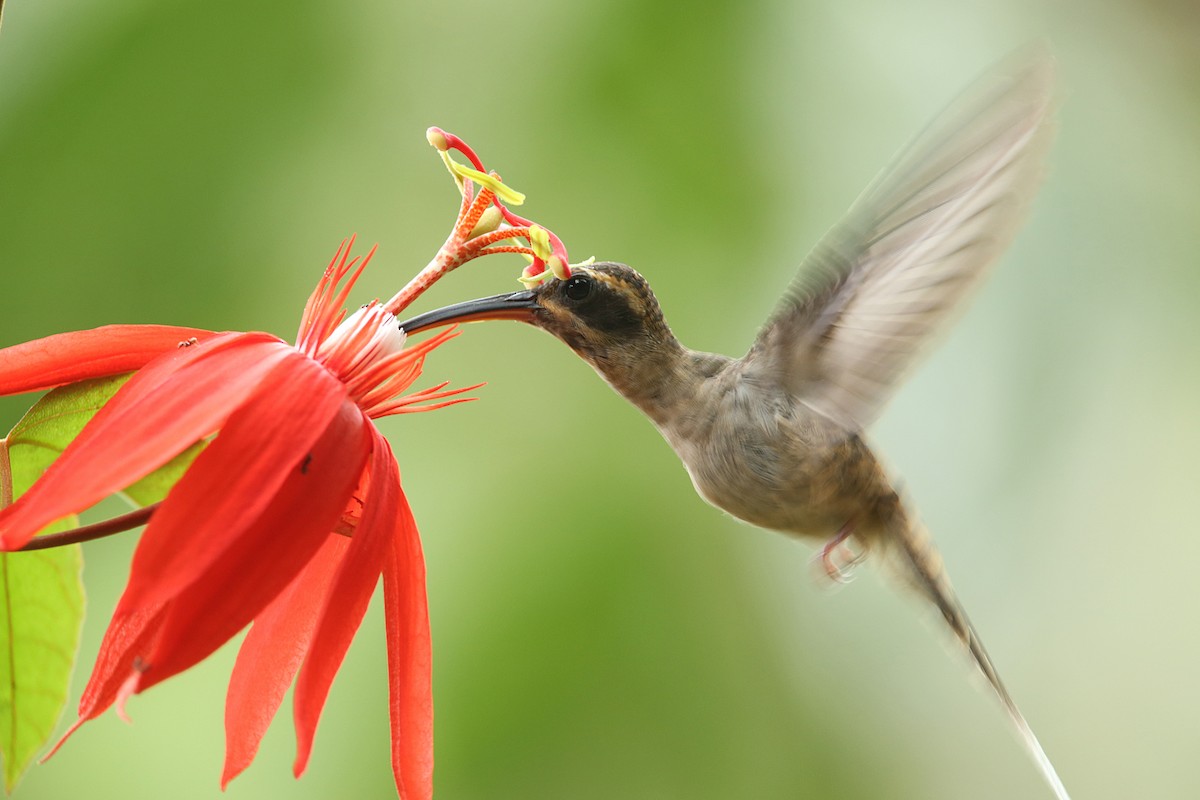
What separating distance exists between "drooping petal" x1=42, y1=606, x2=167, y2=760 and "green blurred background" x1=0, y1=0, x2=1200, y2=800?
1.32 meters

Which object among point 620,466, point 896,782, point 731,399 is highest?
point 731,399

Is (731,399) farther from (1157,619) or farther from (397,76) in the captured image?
(1157,619)

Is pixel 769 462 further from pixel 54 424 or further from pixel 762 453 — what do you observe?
pixel 54 424

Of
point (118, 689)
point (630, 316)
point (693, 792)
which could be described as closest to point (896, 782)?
Result: point (693, 792)

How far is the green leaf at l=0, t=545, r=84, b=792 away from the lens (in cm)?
61

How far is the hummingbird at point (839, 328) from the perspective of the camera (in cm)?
68

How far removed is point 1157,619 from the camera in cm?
204

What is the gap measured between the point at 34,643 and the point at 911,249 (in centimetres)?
57

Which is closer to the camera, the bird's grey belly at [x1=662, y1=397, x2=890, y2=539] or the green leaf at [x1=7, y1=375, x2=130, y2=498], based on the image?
the green leaf at [x1=7, y1=375, x2=130, y2=498]

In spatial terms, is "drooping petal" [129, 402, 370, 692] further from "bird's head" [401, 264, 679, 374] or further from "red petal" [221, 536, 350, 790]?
"bird's head" [401, 264, 679, 374]

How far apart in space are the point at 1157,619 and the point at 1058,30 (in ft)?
3.50

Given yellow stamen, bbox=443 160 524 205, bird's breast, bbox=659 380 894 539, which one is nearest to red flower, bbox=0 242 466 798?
yellow stamen, bbox=443 160 524 205

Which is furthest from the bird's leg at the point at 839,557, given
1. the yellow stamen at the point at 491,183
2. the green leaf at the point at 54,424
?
the green leaf at the point at 54,424

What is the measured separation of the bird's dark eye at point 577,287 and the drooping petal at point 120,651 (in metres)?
0.37
